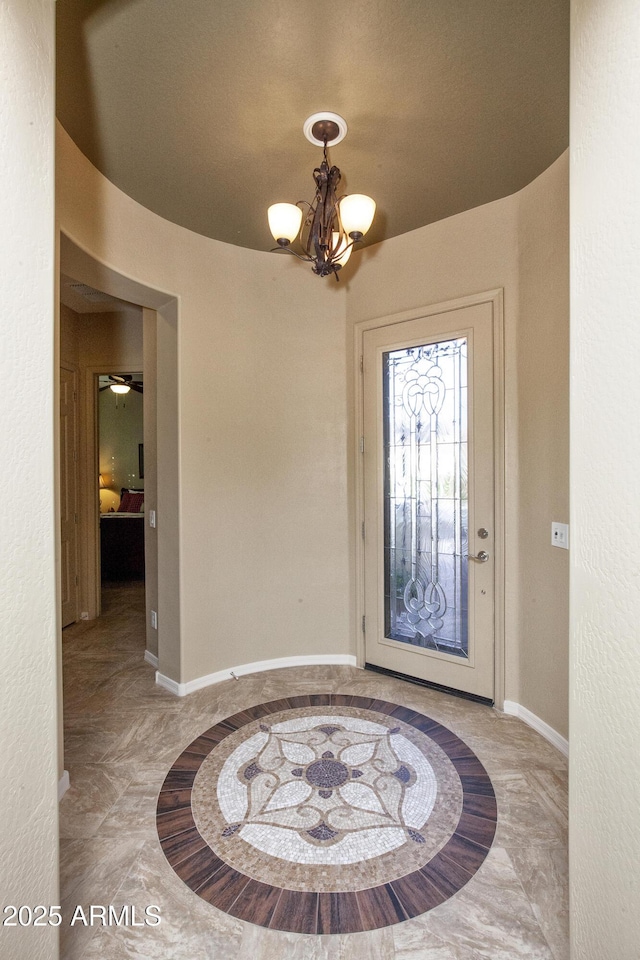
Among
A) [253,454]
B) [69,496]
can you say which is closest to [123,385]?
[69,496]

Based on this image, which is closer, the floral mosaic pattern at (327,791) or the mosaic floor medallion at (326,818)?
the mosaic floor medallion at (326,818)

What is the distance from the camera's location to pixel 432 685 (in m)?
3.00

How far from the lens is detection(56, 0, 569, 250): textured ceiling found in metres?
1.59

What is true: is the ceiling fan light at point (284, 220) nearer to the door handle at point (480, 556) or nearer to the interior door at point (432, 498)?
the interior door at point (432, 498)

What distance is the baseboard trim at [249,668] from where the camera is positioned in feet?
9.82

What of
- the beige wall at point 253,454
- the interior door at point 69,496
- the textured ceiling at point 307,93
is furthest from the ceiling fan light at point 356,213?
the interior door at point 69,496

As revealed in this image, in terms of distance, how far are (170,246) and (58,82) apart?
1072 millimetres

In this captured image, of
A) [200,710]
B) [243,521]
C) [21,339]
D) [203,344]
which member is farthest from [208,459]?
[21,339]

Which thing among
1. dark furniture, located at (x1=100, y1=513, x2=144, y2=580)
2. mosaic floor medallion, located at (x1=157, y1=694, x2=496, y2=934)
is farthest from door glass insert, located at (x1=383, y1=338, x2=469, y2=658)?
dark furniture, located at (x1=100, y1=513, x2=144, y2=580)

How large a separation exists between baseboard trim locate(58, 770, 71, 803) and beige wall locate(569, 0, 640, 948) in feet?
6.55

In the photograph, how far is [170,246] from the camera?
113 inches

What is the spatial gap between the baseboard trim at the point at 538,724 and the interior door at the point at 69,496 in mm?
3866

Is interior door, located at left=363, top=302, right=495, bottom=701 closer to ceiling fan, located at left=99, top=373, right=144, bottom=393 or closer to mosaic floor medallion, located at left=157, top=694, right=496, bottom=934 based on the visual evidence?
mosaic floor medallion, located at left=157, top=694, right=496, bottom=934

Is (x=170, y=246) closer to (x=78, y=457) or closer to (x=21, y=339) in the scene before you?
(x=21, y=339)
